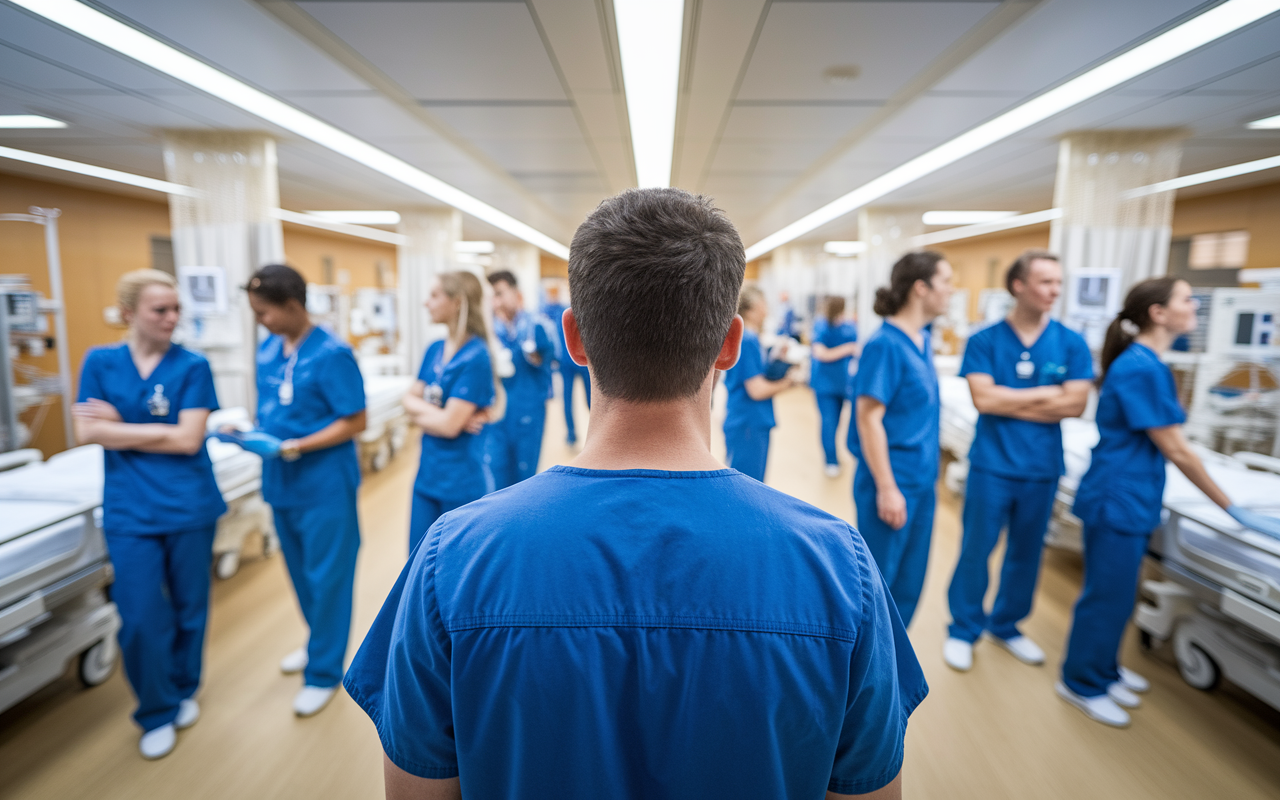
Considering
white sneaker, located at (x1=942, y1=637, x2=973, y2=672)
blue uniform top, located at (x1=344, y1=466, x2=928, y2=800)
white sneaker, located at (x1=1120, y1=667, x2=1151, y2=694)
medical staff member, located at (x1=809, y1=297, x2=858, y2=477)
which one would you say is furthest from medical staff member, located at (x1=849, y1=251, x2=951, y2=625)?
medical staff member, located at (x1=809, y1=297, x2=858, y2=477)

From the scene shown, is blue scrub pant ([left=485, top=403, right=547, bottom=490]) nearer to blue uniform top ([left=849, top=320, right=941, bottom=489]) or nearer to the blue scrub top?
the blue scrub top

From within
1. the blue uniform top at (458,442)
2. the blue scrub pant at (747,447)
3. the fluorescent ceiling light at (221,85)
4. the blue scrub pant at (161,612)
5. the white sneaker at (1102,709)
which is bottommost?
the white sneaker at (1102,709)

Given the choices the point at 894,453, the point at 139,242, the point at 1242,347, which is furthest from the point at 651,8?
the point at 139,242

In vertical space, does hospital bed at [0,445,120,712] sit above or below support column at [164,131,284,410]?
below

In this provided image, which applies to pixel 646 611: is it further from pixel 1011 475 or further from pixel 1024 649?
pixel 1024 649

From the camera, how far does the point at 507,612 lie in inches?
25.0

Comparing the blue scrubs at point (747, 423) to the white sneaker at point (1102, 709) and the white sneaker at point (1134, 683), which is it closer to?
the white sneaker at point (1102, 709)

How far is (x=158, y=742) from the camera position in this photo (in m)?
2.17

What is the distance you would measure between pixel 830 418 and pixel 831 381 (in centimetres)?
37

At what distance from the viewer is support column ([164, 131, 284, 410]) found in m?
4.18

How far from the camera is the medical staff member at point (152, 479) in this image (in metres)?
2.09

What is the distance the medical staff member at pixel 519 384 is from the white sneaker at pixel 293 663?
1.67 m

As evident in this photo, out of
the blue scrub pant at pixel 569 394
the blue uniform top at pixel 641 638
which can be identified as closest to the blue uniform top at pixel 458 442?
the blue uniform top at pixel 641 638

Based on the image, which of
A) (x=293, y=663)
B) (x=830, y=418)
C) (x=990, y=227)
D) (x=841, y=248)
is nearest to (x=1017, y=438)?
(x=830, y=418)
